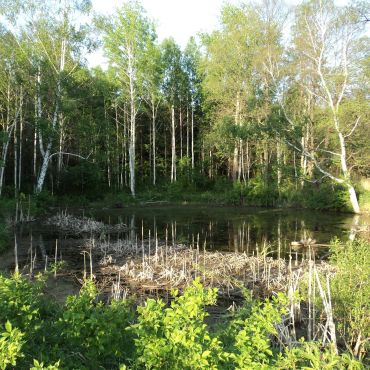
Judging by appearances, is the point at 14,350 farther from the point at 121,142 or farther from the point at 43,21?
the point at 121,142

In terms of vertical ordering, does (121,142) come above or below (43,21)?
below

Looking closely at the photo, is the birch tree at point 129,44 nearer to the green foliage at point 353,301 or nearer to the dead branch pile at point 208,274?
the dead branch pile at point 208,274

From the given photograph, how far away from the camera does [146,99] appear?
39781 mm

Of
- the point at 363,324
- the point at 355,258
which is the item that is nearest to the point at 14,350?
the point at 363,324

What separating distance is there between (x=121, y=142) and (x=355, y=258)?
113ft

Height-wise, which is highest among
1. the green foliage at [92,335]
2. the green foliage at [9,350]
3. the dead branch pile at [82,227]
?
the green foliage at [9,350]

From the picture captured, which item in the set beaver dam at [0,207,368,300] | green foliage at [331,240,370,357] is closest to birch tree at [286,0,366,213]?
beaver dam at [0,207,368,300]

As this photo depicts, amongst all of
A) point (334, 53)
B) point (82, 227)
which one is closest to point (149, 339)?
point (82, 227)

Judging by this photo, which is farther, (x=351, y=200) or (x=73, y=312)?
(x=351, y=200)

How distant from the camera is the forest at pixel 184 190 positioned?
4.81m

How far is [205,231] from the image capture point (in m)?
19.6

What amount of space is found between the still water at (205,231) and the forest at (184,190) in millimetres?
152

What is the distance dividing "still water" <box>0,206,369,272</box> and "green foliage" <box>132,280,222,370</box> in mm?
7533

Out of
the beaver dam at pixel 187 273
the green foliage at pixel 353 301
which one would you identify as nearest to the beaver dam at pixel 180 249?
the beaver dam at pixel 187 273
